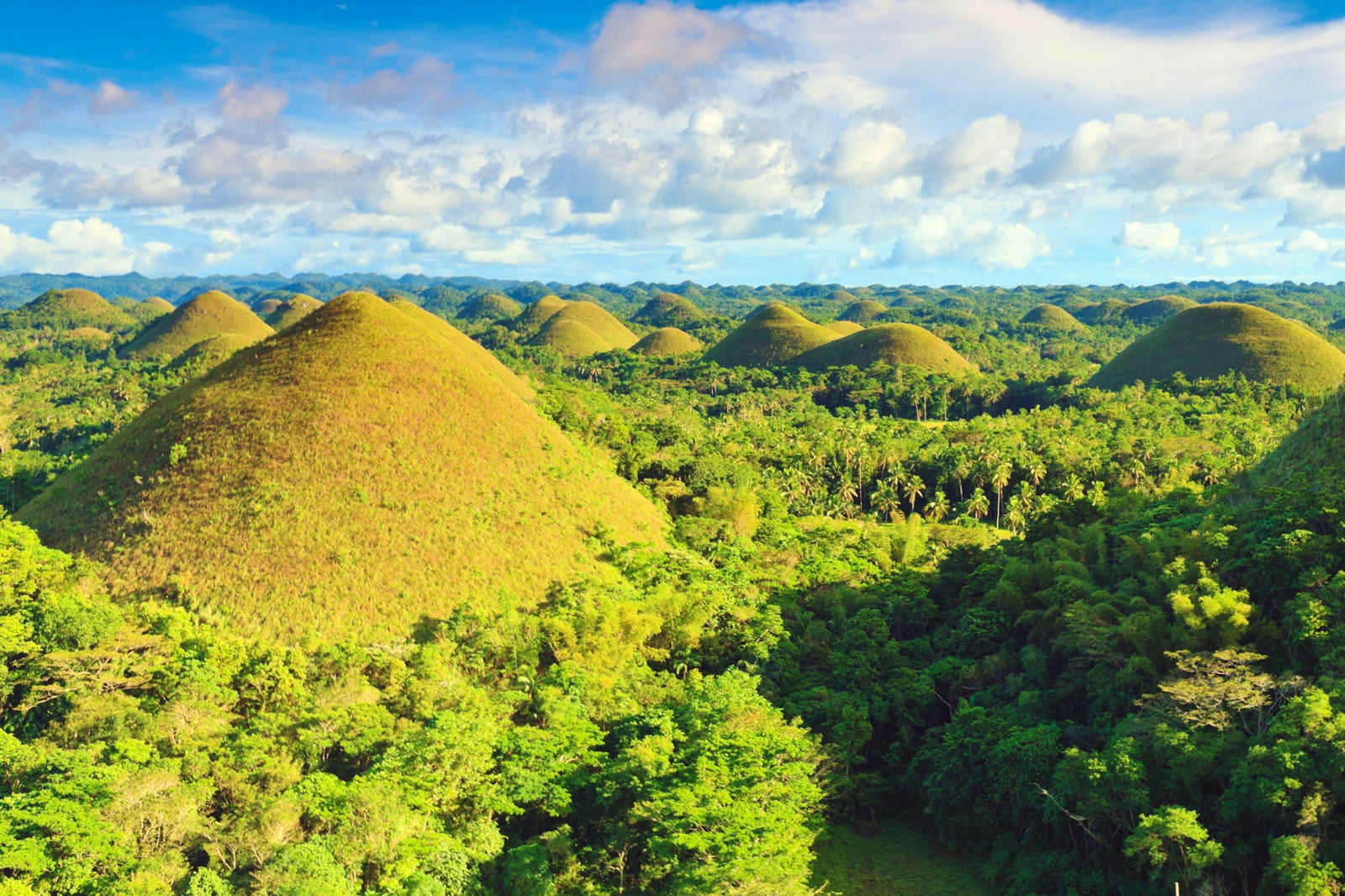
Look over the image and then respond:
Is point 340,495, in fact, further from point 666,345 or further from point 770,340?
point 666,345

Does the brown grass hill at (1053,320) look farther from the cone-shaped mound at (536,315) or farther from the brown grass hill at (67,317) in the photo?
the brown grass hill at (67,317)

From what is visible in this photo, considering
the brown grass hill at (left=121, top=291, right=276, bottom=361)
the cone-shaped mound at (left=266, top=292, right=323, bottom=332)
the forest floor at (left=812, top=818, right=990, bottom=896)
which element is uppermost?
the cone-shaped mound at (left=266, top=292, right=323, bottom=332)

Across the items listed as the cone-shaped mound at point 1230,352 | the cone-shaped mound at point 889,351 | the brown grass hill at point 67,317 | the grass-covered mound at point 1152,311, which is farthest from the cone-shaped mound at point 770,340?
the brown grass hill at point 67,317

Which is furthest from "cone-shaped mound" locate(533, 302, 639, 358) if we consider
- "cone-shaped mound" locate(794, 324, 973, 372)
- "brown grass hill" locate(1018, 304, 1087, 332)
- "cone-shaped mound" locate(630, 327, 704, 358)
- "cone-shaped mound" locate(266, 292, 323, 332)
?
"brown grass hill" locate(1018, 304, 1087, 332)

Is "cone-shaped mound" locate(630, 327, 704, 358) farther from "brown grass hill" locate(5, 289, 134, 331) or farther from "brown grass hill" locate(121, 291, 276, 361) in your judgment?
"brown grass hill" locate(5, 289, 134, 331)

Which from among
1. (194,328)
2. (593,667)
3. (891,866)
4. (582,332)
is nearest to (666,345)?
(582,332)

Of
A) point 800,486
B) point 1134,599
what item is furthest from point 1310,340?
point 1134,599
